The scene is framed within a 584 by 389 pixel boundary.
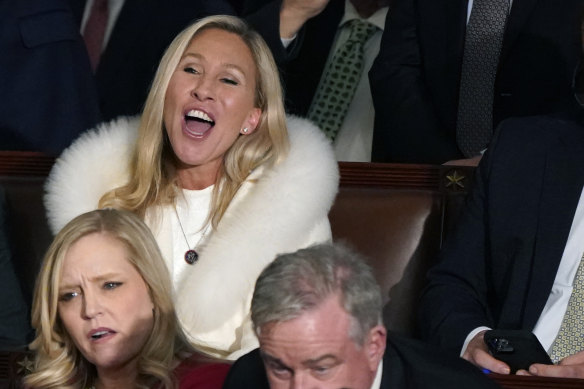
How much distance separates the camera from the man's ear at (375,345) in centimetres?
195

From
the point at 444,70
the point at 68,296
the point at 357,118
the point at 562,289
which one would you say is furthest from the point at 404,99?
the point at 68,296

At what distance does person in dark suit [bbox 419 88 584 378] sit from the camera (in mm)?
2713

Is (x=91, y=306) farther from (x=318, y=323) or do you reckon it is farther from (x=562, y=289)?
(x=562, y=289)

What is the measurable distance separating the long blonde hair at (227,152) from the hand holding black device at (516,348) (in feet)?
2.35

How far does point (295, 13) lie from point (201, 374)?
1337 mm

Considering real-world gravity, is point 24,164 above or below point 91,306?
above

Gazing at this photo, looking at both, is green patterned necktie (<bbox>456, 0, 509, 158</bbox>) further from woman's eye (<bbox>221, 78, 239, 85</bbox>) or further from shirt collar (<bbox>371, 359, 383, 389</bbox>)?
shirt collar (<bbox>371, 359, 383, 389</bbox>)

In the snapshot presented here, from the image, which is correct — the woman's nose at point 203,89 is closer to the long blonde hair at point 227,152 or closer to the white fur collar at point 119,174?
the long blonde hair at point 227,152

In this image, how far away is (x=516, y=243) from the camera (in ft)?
9.05

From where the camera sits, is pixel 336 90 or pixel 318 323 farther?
pixel 336 90

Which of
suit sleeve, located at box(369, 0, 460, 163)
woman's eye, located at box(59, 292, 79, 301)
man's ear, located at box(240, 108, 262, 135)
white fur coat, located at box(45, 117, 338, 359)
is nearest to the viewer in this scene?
woman's eye, located at box(59, 292, 79, 301)

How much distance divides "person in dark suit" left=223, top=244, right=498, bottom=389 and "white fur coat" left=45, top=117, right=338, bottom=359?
2.65ft

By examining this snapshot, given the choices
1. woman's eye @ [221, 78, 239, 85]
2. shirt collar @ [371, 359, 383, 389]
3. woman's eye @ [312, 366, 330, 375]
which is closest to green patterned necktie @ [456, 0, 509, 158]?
woman's eye @ [221, 78, 239, 85]

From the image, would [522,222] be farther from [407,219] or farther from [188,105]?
[188,105]
